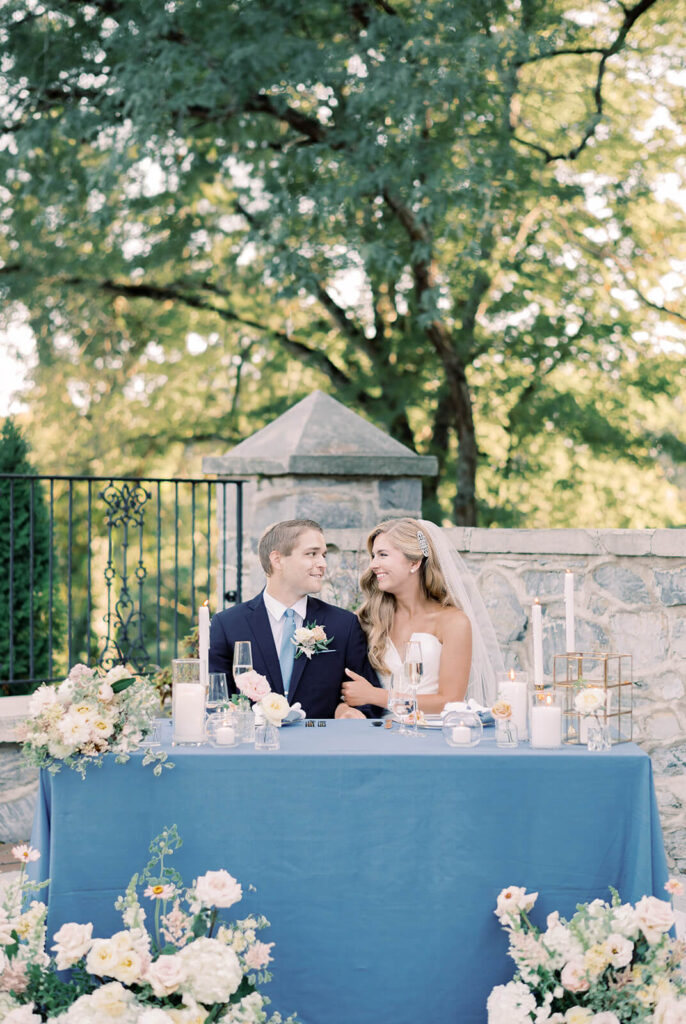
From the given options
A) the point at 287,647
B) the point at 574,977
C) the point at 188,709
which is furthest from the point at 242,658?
the point at 574,977

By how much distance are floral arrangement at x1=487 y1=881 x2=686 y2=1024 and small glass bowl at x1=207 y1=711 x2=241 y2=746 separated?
32.7 inches

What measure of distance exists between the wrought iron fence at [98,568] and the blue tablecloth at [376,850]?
1.96 meters

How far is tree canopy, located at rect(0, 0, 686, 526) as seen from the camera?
938 cm

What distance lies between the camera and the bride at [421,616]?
3.88 m

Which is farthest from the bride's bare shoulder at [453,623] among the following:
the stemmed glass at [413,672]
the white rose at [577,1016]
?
the white rose at [577,1016]

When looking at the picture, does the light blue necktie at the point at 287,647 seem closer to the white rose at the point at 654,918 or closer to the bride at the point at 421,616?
the bride at the point at 421,616

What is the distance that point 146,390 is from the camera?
540 inches

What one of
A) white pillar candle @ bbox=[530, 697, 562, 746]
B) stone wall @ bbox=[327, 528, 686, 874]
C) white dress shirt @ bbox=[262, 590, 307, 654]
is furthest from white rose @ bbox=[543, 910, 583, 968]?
stone wall @ bbox=[327, 528, 686, 874]

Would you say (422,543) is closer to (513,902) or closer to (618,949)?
(513,902)

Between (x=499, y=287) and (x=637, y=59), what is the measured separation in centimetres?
261

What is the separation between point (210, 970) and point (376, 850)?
0.54m

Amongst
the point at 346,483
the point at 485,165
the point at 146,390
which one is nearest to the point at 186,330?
the point at 146,390

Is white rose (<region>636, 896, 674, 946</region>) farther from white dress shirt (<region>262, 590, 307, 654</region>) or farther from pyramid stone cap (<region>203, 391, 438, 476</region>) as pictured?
pyramid stone cap (<region>203, 391, 438, 476</region>)

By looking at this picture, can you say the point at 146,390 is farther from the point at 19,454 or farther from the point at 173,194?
the point at 19,454
